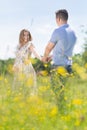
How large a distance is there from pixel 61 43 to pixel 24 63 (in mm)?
1964

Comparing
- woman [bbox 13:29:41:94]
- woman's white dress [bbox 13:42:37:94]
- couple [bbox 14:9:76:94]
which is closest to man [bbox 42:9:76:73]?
couple [bbox 14:9:76:94]

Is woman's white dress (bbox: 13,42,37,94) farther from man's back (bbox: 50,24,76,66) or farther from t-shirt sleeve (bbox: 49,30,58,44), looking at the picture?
t-shirt sleeve (bbox: 49,30,58,44)

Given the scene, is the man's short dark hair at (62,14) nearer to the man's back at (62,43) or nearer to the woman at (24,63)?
the man's back at (62,43)

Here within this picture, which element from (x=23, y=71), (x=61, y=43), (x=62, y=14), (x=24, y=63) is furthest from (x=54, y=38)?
(x=23, y=71)

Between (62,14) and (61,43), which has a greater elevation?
(62,14)

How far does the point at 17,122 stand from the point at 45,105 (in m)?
0.47

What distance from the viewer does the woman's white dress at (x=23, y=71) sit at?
8523mm

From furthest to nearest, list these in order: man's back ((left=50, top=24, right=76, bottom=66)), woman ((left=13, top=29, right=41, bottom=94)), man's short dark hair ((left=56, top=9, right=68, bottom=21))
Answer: woman ((left=13, top=29, right=41, bottom=94)) → man's short dark hair ((left=56, top=9, right=68, bottom=21)) → man's back ((left=50, top=24, right=76, bottom=66))

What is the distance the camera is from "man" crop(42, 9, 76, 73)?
6.88m

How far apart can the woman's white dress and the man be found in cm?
145

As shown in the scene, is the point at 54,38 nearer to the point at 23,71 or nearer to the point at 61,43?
the point at 61,43

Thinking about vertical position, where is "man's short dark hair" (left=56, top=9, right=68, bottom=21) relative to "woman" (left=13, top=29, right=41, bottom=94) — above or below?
above

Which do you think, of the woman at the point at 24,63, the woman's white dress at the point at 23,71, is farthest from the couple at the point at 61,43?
the woman's white dress at the point at 23,71

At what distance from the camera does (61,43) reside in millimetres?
6965
